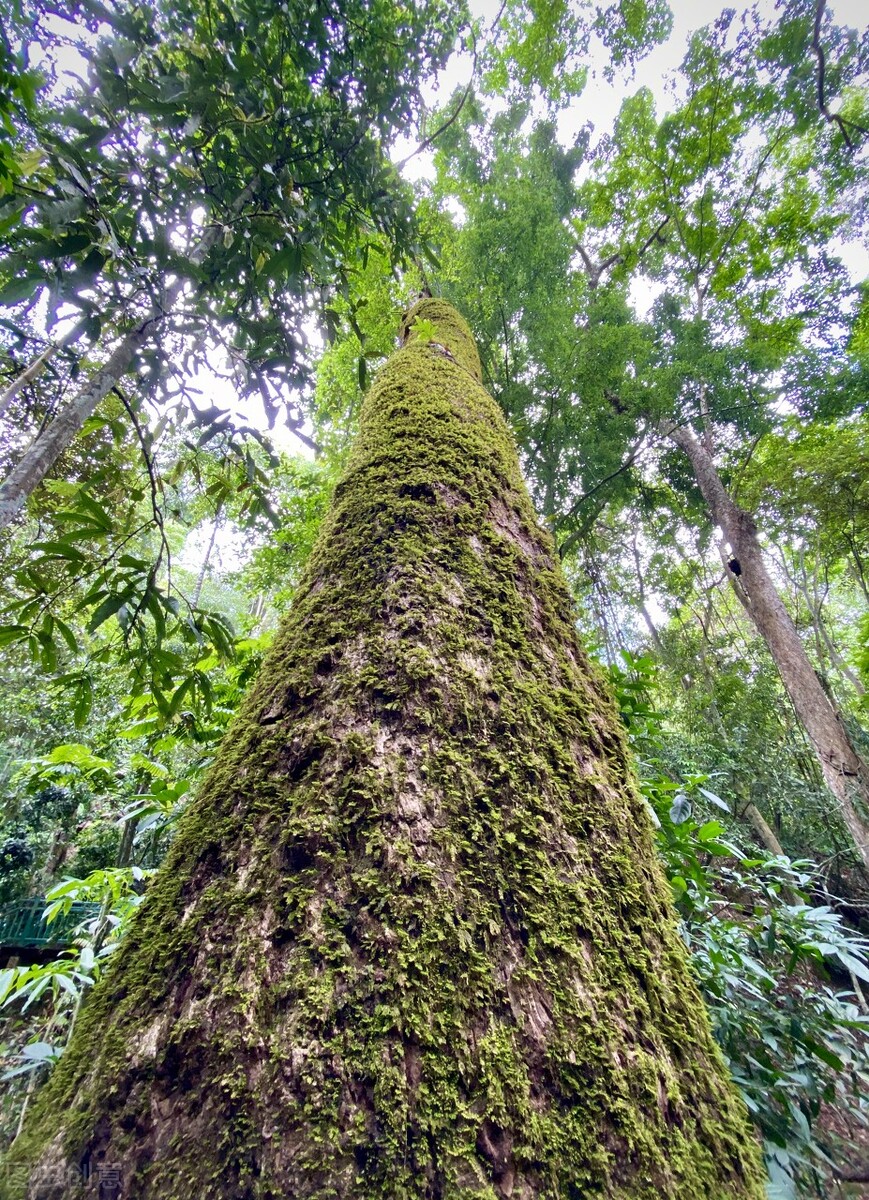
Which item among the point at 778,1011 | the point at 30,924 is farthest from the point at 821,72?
the point at 30,924

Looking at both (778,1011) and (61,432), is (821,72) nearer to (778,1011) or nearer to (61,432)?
(61,432)

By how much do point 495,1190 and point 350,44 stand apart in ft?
10.4

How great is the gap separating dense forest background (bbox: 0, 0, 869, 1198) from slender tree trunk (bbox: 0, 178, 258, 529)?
13 millimetres

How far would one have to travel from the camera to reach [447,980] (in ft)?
1.77

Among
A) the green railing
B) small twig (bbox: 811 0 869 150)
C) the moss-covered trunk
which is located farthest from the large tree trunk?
the green railing

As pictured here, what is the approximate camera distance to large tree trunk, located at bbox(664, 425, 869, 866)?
15.4 feet

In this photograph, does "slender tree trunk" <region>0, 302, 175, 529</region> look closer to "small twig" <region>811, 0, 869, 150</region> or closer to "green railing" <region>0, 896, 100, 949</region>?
"green railing" <region>0, 896, 100, 949</region>

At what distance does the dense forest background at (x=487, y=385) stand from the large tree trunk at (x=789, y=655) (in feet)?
0.13

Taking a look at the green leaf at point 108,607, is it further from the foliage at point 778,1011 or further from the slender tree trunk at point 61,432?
the foliage at point 778,1011

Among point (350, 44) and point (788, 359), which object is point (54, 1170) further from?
point (788, 359)

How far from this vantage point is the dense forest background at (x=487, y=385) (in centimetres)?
126

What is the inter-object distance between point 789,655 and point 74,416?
253 inches

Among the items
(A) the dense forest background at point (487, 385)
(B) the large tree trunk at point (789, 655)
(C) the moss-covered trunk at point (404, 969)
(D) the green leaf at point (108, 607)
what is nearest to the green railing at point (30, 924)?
(A) the dense forest background at point (487, 385)

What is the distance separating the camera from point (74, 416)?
1.70 metres
